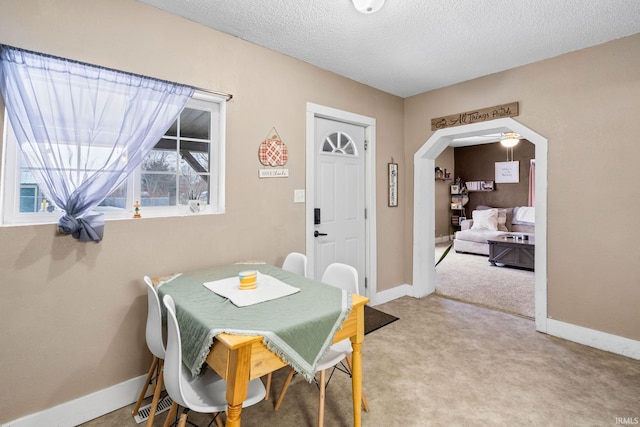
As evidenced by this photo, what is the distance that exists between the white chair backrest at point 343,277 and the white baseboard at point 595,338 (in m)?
2.27

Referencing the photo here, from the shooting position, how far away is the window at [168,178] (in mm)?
1737

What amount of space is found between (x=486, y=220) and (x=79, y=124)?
285 inches

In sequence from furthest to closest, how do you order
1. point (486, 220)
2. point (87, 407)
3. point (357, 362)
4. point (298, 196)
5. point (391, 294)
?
1. point (486, 220)
2. point (391, 294)
3. point (298, 196)
4. point (87, 407)
5. point (357, 362)

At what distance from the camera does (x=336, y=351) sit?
68.1 inches

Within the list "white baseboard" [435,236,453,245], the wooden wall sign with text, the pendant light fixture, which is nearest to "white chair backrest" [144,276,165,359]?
the pendant light fixture

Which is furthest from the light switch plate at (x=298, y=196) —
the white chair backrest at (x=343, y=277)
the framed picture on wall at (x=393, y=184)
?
the framed picture on wall at (x=393, y=184)

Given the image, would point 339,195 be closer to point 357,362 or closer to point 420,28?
point 420,28

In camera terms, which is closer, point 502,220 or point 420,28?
point 420,28

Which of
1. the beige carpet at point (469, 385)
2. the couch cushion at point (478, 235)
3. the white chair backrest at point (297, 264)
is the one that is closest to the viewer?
the beige carpet at point (469, 385)

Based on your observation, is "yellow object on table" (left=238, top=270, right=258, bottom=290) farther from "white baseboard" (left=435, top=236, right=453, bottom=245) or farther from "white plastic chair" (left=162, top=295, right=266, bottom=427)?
"white baseboard" (left=435, top=236, right=453, bottom=245)

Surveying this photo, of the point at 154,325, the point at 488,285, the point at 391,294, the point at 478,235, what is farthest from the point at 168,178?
the point at 478,235

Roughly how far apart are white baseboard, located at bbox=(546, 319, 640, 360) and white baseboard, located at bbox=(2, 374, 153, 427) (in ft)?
11.3

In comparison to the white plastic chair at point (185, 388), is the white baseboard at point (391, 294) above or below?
below

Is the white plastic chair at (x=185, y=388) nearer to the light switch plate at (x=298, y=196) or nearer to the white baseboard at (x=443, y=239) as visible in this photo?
the light switch plate at (x=298, y=196)
